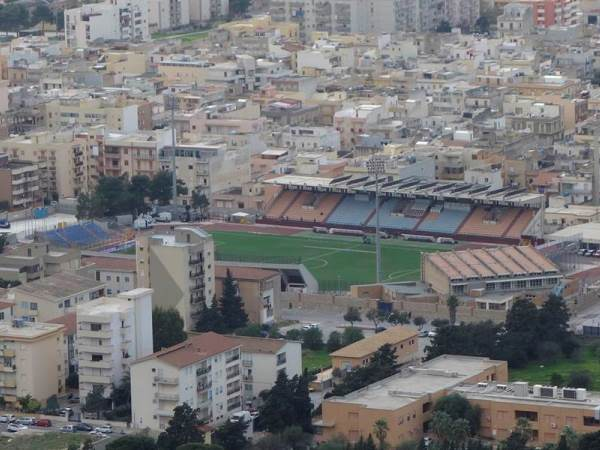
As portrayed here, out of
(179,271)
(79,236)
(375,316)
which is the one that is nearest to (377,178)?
(79,236)

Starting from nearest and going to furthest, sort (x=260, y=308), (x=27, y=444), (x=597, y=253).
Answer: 1. (x=27, y=444)
2. (x=260, y=308)
3. (x=597, y=253)

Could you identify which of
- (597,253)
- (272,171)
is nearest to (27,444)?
(597,253)

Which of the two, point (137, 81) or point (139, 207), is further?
point (137, 81)

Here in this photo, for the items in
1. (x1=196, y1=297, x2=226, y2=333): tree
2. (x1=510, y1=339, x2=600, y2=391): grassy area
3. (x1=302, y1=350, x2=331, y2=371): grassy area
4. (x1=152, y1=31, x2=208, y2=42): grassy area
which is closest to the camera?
(x1=510, y1=339, x2=600, y2=391): grassy area

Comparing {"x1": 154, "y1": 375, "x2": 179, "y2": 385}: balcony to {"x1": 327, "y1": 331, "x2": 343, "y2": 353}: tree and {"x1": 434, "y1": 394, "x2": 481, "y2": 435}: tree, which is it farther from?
{"x1": 327, "y1": 331, "x2": 343, "y2": 353}: tree

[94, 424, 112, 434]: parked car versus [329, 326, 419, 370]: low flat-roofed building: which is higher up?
[329, 326, 419, 370]: low flat-roofed building

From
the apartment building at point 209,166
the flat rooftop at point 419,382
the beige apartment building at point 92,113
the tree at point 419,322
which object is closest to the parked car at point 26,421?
the flat rooftop at point 419,382

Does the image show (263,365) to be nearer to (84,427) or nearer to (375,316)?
(84,427)

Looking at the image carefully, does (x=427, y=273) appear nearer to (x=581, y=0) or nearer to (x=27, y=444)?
(x=27, y=444)

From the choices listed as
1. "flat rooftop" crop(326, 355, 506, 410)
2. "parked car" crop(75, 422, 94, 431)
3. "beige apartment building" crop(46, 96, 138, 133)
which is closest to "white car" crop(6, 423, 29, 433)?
"parked car" crop(75, 422, 94, 431)
